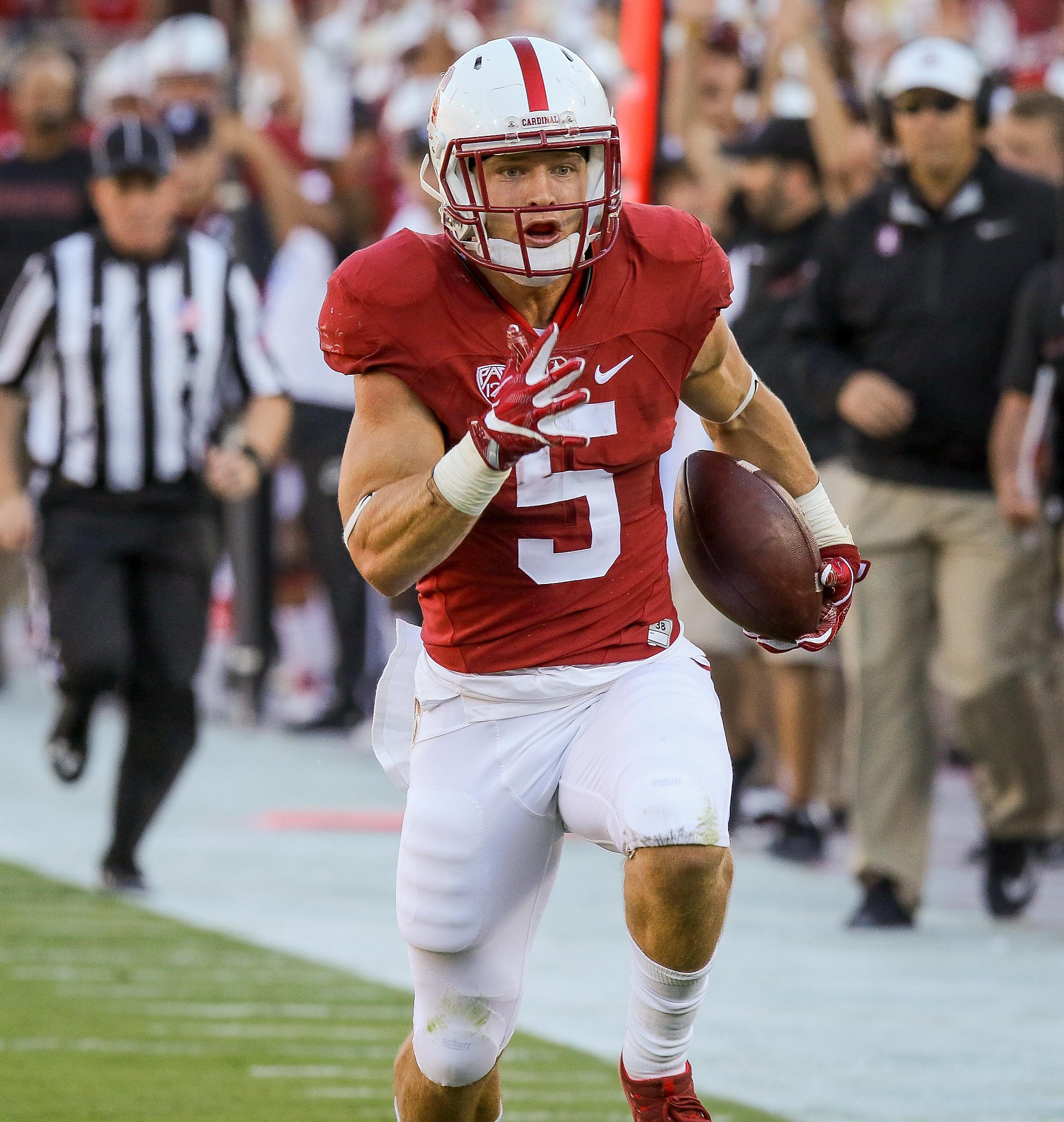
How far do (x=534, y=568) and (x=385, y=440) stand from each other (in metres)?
0.30

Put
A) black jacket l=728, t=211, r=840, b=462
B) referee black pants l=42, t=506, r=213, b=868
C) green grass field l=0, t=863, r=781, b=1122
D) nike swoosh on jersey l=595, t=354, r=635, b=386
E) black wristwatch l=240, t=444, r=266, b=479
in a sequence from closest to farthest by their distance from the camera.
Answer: nike swoosh on jersey l=595, t=354, r=635, b=386
green grass field l=0, t=863, r=781, b=1122
referee black pants l=42, t=506, r=213, b=868
black wristwatch l=240, t=444, r=266, b=479
black jacket l=728, t=211, r=840, b=462

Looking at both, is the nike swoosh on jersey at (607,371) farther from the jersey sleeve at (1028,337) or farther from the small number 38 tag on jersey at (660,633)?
the jersey sleeve at (1028,337)

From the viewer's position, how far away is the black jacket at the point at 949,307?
5.77 meters

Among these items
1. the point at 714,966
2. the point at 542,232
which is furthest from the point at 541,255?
the point at 714,966

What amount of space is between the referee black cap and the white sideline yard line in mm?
1870

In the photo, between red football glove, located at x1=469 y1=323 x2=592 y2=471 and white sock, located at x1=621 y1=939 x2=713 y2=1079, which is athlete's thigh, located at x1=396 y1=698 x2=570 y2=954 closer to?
white sock, located at x1=621 y1=939 x2=713 y2=1079

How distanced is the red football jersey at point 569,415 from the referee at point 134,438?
8.82ft

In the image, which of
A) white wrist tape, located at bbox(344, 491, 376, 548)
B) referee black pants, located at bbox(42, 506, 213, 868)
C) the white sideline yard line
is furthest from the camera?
referee black pants, located at bbox(42, 506, 213, 868)

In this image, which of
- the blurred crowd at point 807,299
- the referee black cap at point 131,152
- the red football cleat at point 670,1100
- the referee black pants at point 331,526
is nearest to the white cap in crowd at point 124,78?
the blurred crowd at point 807,299

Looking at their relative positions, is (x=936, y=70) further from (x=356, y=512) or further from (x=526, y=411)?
(x=526, y=411)

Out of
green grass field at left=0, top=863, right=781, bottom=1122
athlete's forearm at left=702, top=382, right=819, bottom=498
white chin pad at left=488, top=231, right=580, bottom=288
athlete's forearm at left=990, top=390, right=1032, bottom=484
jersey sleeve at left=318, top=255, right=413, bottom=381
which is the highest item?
white chin pad at left=488, top=231, right=580, bottom=288

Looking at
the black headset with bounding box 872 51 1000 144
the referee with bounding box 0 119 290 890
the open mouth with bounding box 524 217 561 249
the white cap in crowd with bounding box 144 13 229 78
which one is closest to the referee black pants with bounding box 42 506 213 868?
the referee with bounding box 0 119 290 890

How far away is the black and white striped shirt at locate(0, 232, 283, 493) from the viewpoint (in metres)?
6.07

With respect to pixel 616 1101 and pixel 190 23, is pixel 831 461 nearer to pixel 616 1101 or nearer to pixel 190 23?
pixel 616 1101
